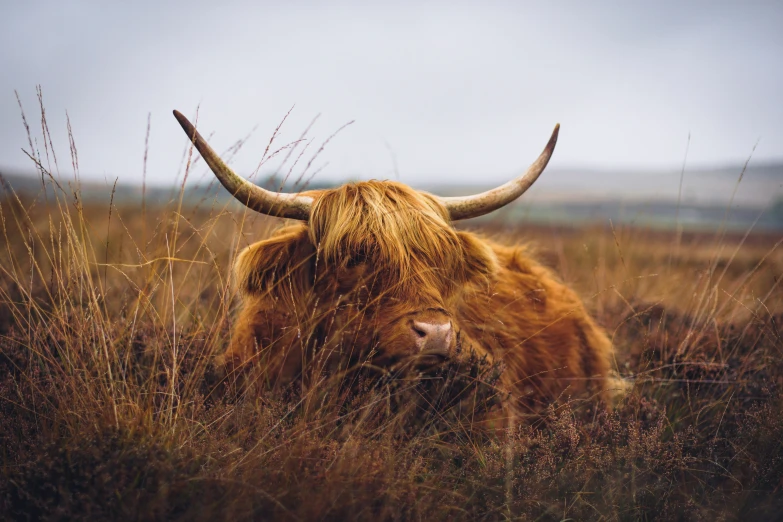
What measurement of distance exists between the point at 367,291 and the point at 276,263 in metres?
0.64

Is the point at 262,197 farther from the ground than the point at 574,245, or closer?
farther from the ground

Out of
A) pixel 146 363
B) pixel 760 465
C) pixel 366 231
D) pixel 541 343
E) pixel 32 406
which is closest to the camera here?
pixel 32 406

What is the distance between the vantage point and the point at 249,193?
2.75 m

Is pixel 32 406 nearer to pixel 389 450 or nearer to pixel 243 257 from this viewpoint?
pixel 243 257

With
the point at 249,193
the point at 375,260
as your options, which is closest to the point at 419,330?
the point at 375,260

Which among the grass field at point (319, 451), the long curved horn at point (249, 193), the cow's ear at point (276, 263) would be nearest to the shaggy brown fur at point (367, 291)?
the cow's ear at point (276, 263)

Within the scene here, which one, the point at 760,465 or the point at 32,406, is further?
the point at 760,465

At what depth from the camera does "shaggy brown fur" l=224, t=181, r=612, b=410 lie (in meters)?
2.62

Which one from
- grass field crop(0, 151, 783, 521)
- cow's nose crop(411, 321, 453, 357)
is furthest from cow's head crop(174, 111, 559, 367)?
grass field crop(0, 151, 783, 521)

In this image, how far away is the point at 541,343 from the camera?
385 cm

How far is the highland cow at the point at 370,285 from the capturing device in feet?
8.43

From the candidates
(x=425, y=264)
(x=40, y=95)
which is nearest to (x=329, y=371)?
(x=425, y=264)

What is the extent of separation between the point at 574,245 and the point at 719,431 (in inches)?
418

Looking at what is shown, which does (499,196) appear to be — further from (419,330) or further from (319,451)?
(319,451)
